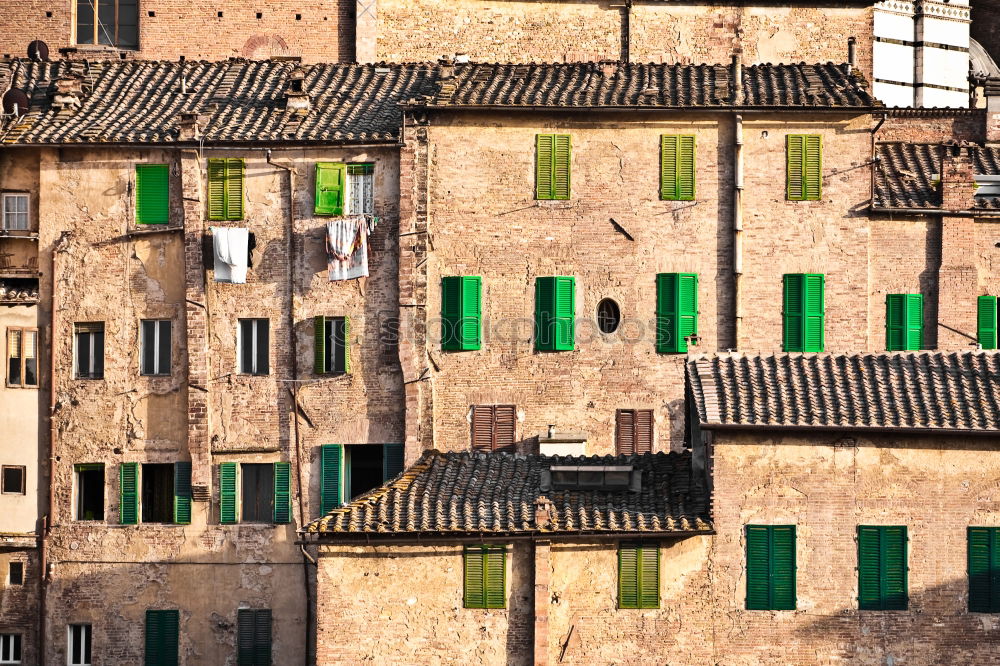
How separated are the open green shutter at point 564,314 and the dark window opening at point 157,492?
9686 mm

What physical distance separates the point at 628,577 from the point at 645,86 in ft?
50.1

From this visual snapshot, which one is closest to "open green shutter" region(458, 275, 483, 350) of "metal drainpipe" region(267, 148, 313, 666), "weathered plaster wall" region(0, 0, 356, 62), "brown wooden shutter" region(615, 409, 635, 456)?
"brown wooden shutter" region(615, 409, 635, 456)

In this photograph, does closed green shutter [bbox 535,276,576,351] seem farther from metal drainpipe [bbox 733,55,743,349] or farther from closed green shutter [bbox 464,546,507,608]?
closed green shutter [bbox 464,546,507,608]

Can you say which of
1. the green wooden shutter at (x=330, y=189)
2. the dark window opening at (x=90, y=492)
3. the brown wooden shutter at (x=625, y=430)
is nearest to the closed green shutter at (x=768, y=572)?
the brown wooden shutter at (x=625, y=430)

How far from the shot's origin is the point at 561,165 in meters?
45.8

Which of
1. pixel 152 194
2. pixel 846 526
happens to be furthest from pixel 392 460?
pixel 846 526

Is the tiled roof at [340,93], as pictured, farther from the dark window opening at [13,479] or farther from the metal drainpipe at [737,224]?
the dark window opening at [13,479]

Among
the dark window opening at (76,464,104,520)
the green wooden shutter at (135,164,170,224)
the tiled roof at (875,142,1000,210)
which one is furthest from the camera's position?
the tiled roof at (875,142,1000,210)

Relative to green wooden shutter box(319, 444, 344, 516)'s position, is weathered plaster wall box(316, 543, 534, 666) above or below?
below

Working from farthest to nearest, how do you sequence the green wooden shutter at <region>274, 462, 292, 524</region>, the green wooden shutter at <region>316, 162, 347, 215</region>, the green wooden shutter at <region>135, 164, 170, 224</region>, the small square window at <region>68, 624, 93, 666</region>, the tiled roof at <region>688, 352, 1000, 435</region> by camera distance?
the green wooden shutter at <region>135, 164, 170, 224</region>, the green wooden shutter at <region>316, 162, 347, 215</region>, the small square window at <region>68, 624, 93, 666</region>, the green wooden shutter at <region>274, 462, 292, 524</region>, the tiled roof at <region>688, 352, 1000, 435</region>

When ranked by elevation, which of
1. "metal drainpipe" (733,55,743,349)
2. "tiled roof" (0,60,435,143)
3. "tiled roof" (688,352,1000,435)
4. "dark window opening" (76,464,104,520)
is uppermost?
"tiled roof" (0,60,435,143)

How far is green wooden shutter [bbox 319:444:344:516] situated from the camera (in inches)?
1773

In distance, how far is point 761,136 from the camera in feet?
151

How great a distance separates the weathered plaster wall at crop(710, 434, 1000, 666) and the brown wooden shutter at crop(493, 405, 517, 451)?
32.4 ft
